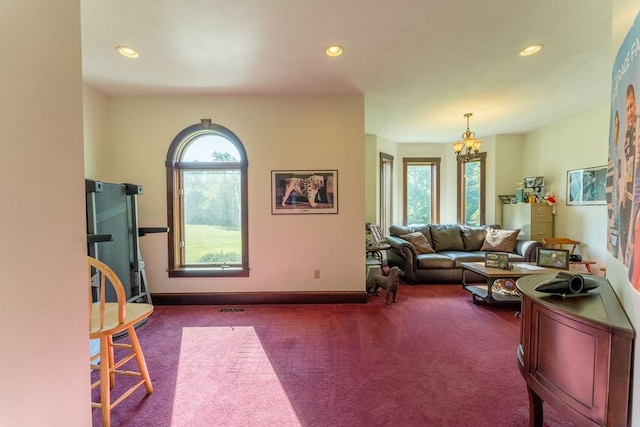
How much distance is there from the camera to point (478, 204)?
18.7 ft

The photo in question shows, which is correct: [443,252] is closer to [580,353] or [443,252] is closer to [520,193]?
[520,193]

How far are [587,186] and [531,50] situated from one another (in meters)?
2.98

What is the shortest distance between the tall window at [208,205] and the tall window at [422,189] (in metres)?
3.95

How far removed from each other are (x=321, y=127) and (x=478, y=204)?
13.7 ft

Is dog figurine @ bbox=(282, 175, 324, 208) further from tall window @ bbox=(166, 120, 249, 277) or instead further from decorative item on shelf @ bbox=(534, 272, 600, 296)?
decorative item on shelf @ bbox=(534, 272, 600, 296)

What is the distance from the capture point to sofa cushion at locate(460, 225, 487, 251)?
500 cm

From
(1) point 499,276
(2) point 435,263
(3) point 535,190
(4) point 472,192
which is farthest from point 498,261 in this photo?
(4) point 472,192

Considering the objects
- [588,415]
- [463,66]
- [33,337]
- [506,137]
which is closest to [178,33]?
[33,337]

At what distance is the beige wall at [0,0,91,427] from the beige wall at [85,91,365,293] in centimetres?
240

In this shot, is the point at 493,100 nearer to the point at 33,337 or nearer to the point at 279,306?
the point at 279,306

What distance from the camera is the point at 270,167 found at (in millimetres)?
3463

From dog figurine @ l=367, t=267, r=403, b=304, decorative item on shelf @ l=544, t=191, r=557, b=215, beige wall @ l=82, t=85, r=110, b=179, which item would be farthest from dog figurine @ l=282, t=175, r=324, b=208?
decorative item on shelf @ l=544, t=191, r=557, b=215

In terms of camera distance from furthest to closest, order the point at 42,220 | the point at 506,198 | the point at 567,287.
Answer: the point at 506,198
the point at 567,287
the point at 42,220

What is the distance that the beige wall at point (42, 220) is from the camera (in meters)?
0.83
